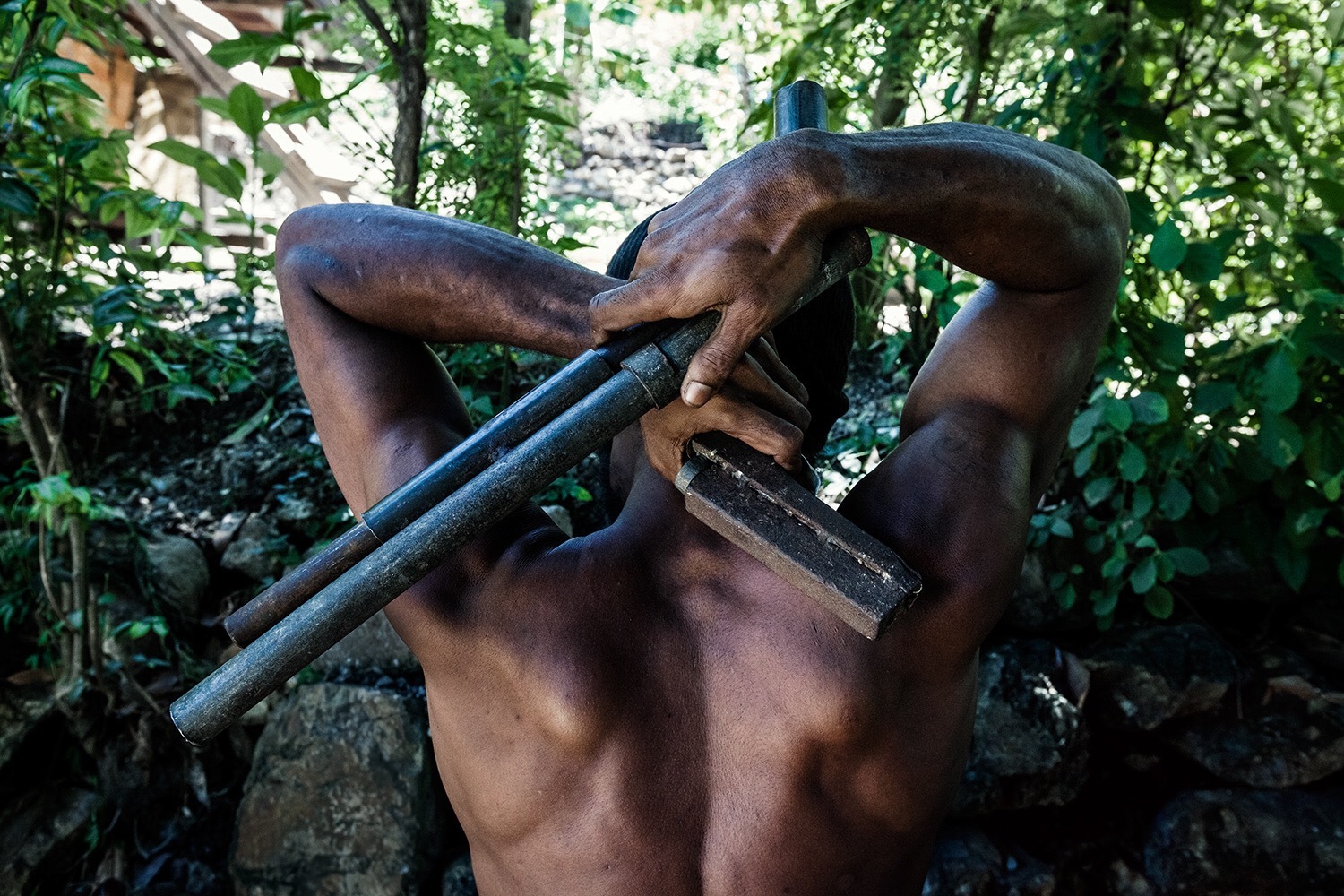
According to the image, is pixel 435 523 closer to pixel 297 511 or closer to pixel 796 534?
pixel 796 534

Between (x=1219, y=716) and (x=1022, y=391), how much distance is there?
5.59ft

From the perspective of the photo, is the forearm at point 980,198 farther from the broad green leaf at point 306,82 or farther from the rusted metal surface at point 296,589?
the broad green leaf at point 306,82

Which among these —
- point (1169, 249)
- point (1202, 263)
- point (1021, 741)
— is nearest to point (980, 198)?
point (1169, 249)

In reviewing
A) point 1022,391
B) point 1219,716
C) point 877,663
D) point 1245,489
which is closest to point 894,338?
point 1245,489

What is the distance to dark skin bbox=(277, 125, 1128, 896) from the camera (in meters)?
1.13

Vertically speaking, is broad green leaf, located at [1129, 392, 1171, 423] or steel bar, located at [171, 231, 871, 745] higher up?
steel bar, located at [171, 231, 871, 745]

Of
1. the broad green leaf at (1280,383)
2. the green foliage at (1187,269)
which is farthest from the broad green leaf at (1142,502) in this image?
the broad green leaf at (1280,383)

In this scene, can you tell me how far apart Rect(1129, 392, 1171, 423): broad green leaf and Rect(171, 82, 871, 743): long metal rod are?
56.2 inches

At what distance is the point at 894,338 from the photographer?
110 inches

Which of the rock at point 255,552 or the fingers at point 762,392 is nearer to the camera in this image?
the fingers at point 762,392

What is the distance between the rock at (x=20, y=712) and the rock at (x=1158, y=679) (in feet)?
8.11

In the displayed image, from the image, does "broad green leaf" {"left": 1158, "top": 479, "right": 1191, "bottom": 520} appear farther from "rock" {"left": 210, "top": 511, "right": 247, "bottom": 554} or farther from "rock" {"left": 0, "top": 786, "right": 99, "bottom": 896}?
"rock" {"left": 0, "top": 786, "right": 99, "bottom": 896}

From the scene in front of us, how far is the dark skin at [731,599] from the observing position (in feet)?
3.71

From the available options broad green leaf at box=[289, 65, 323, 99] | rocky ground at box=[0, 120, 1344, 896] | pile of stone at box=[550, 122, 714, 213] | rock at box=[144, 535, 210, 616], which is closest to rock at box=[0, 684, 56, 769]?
rocky ground at box=[0, 120, 1344, 896]
